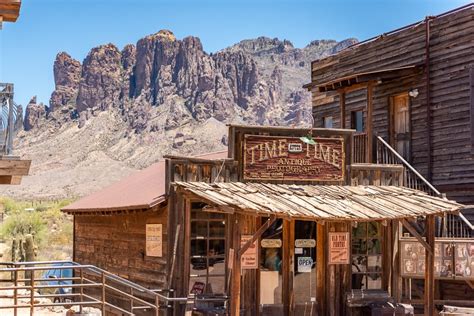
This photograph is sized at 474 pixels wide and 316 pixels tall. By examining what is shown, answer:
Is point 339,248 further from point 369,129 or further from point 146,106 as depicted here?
point 146,106

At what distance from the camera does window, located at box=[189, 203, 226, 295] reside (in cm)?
1449

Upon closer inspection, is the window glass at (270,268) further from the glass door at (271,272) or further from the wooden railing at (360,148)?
the wooden railing at (360,148)

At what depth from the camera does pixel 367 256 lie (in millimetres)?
15664

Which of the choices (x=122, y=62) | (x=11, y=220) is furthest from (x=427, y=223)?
(x=122, y=62)

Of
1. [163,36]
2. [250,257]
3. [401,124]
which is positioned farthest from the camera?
[163,36]

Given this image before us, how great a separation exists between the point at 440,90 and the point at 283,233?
6578 millimetres

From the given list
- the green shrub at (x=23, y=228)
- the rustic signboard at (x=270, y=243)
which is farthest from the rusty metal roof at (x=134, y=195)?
the green shrub at (x=23, y=228)

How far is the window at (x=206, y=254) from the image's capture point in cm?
1449

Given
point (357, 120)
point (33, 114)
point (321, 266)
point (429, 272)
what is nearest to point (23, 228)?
point (357, 120)

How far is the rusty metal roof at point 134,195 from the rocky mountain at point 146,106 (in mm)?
74853

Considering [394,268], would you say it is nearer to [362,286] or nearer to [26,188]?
[362,286]

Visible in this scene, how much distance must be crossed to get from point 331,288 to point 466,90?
20.2 ft

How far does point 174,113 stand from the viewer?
128 metres

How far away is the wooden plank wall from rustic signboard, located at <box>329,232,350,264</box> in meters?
4.37
